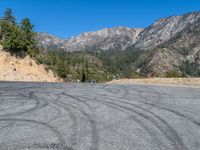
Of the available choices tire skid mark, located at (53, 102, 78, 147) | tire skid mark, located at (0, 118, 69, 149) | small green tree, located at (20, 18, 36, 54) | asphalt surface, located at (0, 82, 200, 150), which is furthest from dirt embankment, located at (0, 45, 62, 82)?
tire skid mark, located at (0, 118, 69, 149)

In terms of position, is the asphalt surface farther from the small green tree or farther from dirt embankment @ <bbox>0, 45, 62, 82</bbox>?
the small green tree

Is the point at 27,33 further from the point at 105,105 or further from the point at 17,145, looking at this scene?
the point at 17,145

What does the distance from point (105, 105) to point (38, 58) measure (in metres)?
38.3

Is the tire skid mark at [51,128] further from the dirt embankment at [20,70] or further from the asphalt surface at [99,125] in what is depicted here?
the dirt embankment at [20,70]

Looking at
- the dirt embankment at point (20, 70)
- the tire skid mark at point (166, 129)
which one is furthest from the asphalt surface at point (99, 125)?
the dirt embankment at point (20, 70)

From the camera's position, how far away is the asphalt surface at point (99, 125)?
836 centimetres

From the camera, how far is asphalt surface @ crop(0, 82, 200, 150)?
27.4 ft

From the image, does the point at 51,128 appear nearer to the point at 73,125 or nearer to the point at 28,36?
the point at 73,125

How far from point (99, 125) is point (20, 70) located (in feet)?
123

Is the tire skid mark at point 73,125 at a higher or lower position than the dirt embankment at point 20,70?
lower

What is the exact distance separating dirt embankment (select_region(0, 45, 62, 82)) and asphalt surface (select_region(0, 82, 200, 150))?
97.7 feet

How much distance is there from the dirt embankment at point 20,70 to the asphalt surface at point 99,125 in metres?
29.8

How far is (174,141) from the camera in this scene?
8617mm

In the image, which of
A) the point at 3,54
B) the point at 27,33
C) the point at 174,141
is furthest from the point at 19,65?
the point at 174,141
